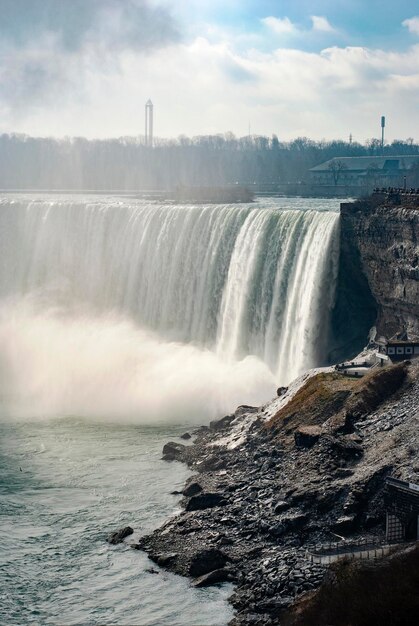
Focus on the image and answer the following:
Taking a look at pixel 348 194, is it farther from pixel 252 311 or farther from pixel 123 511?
pixel 123 511

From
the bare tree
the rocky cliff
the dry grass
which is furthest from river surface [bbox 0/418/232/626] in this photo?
the bare tree

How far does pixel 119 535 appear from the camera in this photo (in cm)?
3403

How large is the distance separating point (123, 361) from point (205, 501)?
21.1 m

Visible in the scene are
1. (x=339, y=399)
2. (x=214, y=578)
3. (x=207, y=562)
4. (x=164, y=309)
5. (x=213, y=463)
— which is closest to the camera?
(x=214, y=578)

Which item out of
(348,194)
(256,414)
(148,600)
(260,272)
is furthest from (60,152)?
(148,600)

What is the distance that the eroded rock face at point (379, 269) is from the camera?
48.4 metres

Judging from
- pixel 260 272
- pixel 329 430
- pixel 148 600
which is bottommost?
pixel 148 600

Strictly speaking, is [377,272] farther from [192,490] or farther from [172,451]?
[192,490]

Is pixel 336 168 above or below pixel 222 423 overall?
above

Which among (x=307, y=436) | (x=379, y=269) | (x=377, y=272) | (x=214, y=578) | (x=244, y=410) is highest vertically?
(x=379, y=269)

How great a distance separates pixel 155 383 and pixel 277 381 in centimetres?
537

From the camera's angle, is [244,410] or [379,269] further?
[379,269]

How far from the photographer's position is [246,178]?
Result: 142 metres

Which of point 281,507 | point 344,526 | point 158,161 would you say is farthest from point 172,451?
point 158,161
